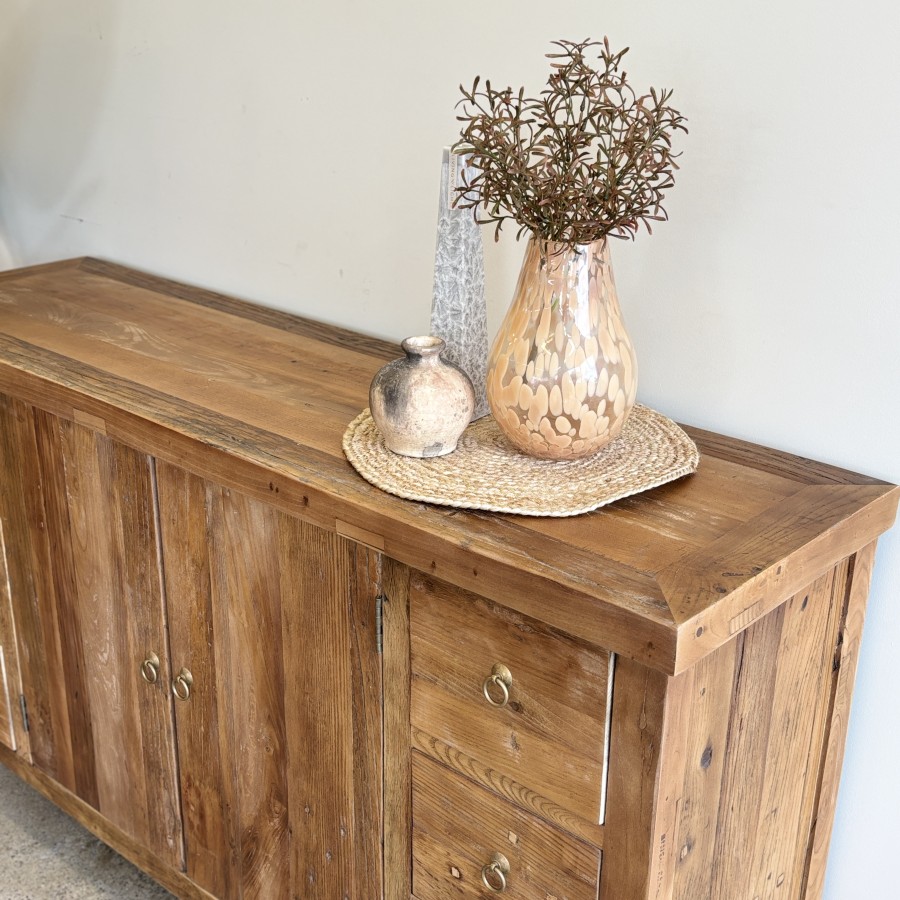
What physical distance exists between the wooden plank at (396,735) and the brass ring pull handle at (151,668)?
42 cm

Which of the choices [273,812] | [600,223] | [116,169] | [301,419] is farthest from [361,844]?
[116,169]

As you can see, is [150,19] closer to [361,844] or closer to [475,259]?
[475,259]

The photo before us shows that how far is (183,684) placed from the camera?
1487 millimetres

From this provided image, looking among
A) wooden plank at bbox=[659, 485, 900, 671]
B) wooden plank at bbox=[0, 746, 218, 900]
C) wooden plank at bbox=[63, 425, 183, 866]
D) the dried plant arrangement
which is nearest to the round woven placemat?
wooden plank at bbox=[659, 485, 900, 671]

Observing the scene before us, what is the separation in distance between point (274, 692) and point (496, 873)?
1.16ft

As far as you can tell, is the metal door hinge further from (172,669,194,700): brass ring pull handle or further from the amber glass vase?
(172,669,194,700): brass ring pull handle

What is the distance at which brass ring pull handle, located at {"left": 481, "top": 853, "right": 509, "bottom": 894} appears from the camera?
1163mm

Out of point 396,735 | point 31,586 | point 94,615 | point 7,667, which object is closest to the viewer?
point 396,735

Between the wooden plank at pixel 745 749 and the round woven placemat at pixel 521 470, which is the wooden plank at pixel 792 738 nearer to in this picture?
the wooden plank at pixel 745 749

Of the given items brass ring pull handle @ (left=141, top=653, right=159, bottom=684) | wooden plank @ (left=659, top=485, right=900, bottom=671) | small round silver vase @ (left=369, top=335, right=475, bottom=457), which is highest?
small round silver vase @ (left=369, top=335, right=475, bottom=457)

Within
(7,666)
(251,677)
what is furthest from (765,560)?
(7,666)

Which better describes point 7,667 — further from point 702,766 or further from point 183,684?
point 702,766

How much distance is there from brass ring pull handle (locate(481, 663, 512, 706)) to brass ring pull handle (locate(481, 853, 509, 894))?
0.18 meters

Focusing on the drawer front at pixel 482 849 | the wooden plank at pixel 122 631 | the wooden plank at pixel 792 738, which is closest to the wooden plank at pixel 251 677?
the wooden plank at pixel 122 631
